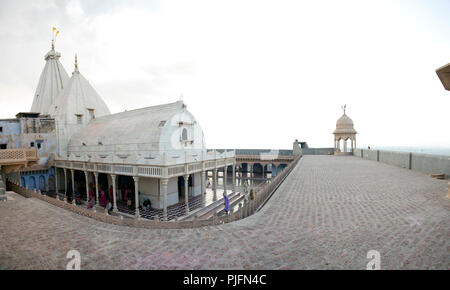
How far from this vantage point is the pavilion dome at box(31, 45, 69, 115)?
33.4m

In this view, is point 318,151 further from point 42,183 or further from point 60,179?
point 42,183

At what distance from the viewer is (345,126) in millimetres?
32562

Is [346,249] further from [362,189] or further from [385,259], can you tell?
[362,189]

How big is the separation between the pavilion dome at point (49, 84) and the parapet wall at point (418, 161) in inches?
1819

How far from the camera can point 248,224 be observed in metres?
6.25

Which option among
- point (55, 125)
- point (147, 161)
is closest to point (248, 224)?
point (147, 161)

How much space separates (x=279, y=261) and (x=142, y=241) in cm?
355

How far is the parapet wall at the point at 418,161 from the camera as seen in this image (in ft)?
42.9

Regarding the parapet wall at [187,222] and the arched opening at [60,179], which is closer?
the parapet wall at [187,222]

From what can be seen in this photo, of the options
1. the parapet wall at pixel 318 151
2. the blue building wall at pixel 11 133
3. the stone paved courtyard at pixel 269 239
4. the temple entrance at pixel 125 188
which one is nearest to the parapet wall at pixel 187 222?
the stone paved courtyard at pixel 269 239

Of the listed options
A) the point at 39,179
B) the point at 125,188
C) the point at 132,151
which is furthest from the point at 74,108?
the point at 125,188

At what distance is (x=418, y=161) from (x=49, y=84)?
48.9m

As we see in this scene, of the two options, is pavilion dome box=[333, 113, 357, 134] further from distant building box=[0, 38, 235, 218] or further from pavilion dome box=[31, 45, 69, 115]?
pavilion dome box=[31, 45, 69, 115]

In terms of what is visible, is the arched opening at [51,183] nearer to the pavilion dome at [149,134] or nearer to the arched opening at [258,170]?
the pavilion dome at [149,134]
